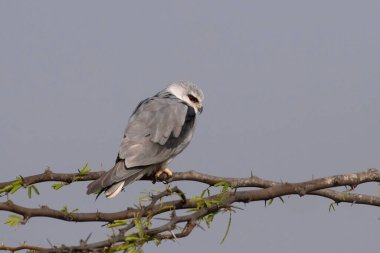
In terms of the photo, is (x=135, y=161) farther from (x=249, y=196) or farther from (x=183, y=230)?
(x=183, y=230)

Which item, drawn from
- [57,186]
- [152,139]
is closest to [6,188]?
[57,186]

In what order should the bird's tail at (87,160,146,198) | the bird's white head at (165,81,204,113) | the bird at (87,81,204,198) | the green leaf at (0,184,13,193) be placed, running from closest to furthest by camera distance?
the green leaf at (0,184,13,193) < the bird's tail at (87,160,146,198) < the bird at (87,81,204,198) < the bird's white head at (165,81,204,113)

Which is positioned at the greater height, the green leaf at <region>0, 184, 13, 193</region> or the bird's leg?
the bird's leg

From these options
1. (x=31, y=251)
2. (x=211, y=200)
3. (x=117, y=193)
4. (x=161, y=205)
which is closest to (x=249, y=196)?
(x=211, y=200)

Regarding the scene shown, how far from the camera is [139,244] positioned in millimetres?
3908

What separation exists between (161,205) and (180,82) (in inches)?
175

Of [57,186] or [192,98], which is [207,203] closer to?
[57,186]

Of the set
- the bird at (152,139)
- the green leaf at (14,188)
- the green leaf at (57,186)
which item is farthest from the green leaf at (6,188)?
the bird at (152,139)

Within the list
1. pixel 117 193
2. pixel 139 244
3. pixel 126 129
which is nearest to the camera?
pixel 139 244

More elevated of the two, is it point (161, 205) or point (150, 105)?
point (150, 105)

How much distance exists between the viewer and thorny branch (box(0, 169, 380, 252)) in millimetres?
3883

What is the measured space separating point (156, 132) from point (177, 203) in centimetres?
264

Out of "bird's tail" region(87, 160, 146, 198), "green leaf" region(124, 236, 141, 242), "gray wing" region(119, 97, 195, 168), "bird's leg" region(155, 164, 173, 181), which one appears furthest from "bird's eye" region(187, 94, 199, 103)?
"green leaf" region(124, 236, 141, 242)

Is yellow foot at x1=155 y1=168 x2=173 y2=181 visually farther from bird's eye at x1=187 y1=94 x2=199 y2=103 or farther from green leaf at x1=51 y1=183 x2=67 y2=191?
green leaf at x1=51 y1=183 x2=67 y2=191
